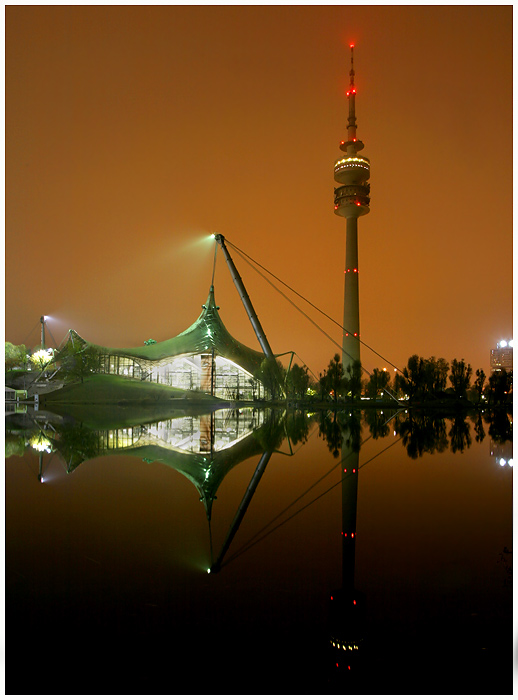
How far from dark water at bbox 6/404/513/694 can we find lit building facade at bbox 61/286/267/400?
1672 inches

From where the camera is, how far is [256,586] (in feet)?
9.67

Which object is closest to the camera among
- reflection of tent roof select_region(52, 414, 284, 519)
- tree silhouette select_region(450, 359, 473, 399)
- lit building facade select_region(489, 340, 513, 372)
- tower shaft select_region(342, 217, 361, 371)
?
reflection of tent roof select_region(52, 414, 284, 519)

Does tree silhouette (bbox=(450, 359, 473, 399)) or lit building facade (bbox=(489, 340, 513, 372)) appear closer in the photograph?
tree silhouette (bbox=(450, 359, 473, 399))

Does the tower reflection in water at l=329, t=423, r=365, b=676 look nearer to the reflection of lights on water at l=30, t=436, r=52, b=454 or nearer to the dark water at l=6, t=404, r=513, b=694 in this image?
the dark water at l=6, t=404, r=513, b=694

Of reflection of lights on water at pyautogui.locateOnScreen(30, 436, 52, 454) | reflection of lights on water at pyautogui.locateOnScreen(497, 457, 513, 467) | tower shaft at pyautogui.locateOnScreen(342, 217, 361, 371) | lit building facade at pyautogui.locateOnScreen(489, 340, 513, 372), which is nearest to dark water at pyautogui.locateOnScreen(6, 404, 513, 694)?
reflection of lights on water at pyautogui.locateOnScreen(497, 457, 513, 467)

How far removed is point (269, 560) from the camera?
3418 millimetres

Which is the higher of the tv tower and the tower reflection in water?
the tv tower

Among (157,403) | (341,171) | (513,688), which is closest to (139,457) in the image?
(513,688)

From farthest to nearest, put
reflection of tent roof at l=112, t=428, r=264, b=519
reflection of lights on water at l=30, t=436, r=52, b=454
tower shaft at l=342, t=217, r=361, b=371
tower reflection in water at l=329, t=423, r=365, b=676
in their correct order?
tower shaft at l=342, t=217, r=361, b=371, reflection of lights on water at l=30, t=436, r=52, b=454, reflection of tent roof at l=112, t=428, r=264, b=519, tower reflection in water at l=329, t=423, r=365, b=676

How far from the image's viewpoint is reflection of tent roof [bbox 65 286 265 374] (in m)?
49.6

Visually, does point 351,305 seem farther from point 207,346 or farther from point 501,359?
point 501,359

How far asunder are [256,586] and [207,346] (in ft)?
154

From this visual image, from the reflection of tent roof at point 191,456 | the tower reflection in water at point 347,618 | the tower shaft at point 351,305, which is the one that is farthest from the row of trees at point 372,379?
the tower reflection in water at point 347,618

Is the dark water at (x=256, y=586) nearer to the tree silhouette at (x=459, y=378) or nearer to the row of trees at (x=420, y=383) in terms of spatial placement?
the row of trees at (x=420, y=383)
